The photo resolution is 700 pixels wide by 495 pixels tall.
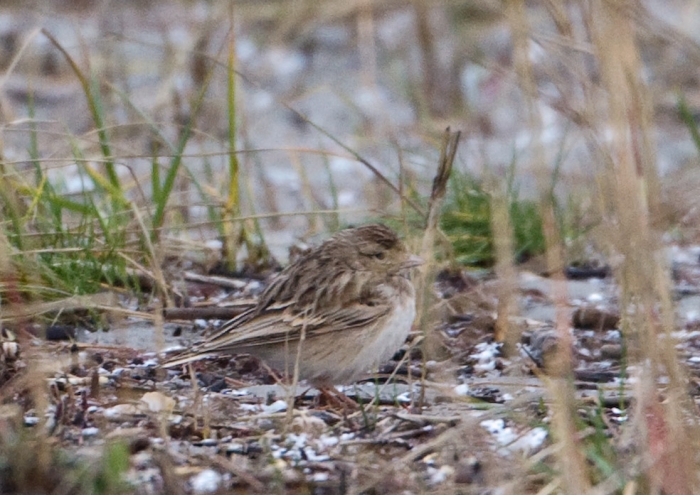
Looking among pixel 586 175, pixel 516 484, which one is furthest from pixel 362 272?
pixel 586 175

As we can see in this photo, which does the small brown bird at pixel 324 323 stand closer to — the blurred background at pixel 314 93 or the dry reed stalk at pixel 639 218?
the dry reed stalk at pixel 639 218

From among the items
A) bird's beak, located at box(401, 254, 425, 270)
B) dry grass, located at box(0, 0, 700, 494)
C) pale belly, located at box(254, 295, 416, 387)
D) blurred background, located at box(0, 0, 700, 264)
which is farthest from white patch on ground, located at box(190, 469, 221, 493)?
blurred background, located at box(0, 0, 700, 264)

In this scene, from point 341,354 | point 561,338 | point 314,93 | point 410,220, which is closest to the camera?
point 561,338

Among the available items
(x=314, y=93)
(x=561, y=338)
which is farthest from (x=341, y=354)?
(x=314, y=93)

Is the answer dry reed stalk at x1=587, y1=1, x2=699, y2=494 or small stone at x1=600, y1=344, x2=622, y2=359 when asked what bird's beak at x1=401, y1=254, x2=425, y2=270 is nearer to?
small stone at x1=600, y1=344, x2=622, y2=359

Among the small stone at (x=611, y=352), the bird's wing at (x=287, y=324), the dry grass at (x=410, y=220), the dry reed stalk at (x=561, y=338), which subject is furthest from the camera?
the small stone at (x=611, y=352)

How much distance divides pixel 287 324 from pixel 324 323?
15 cm

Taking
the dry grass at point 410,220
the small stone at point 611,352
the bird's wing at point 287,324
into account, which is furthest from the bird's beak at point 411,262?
the small stone at point 611,352

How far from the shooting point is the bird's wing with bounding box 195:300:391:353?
14.7 feet

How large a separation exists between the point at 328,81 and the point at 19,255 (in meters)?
6.77

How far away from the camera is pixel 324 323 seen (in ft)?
15.3

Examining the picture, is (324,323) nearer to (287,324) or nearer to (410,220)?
(287,324)

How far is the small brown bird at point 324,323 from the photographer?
4.51 meters

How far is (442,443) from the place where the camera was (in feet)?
12.0
